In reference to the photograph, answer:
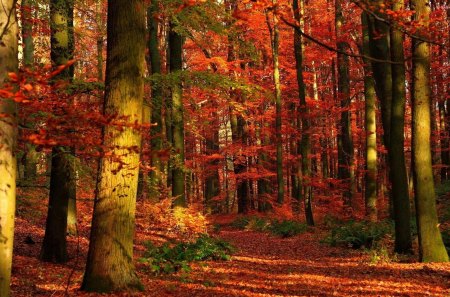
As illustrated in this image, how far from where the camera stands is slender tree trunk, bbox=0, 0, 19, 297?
361 centimetres

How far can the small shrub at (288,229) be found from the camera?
18359 millimetres

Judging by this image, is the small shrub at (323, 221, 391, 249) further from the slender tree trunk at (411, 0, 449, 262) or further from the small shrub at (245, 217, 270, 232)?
the small shrub at (245, 217, 270, 232)

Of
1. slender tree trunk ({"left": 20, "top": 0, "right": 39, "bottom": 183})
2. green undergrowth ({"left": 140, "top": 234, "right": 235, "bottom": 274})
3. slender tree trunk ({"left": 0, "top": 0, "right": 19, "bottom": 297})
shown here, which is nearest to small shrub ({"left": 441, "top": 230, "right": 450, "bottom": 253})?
green undergrowth ({"left": 140, "top": 234, "right": 235, "bottom": 274})

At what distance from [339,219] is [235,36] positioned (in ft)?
37.8

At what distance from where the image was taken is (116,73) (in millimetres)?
6613

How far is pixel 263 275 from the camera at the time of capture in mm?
9461

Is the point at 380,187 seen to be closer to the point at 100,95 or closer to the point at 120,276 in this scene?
the point at 100,95

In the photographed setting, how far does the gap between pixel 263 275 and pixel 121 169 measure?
15.0 ft

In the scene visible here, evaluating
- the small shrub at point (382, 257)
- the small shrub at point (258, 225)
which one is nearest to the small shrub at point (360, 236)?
the small shrub at point (382, 257)

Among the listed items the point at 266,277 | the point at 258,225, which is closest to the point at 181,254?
the point at 266,277

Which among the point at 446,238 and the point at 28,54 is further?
the point at 28,54

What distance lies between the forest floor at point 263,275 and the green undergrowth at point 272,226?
205 inches

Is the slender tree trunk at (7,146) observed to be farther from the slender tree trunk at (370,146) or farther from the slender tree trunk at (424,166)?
the slender tree trunk at (370,146)

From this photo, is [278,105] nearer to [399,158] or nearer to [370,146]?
[370,146]
